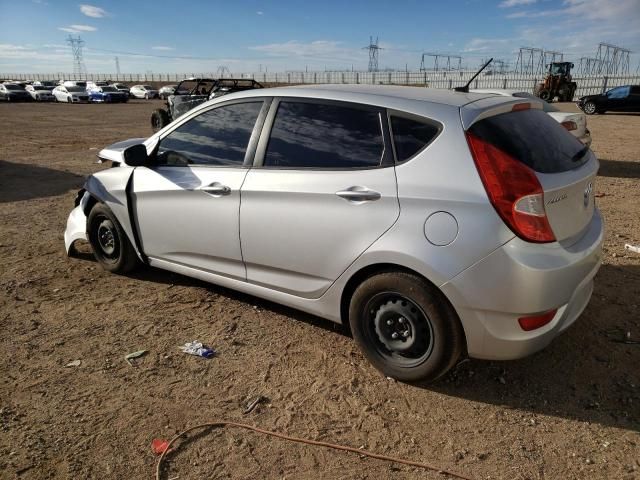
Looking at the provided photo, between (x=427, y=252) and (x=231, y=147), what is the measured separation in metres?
1.68

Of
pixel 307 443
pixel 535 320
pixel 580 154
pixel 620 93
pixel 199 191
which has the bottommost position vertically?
pixel 307 443

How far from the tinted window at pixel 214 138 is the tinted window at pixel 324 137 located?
10.6 inches

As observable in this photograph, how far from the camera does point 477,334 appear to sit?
8.55ft

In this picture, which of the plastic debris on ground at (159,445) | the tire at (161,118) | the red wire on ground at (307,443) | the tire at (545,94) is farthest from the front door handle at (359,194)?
the tire at (545,94)

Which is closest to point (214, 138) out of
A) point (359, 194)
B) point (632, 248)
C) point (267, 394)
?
point (359, 194)

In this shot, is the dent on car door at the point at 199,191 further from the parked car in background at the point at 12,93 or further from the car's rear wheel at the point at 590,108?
the parked car in background at the point at 12,93

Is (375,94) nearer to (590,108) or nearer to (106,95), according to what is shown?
(590,108)

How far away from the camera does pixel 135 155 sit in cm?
383

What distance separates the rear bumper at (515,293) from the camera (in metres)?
2.44

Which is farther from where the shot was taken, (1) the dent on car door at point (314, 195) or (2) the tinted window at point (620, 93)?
(2) the tinted window at point (620, 93)

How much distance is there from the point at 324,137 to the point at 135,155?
1.64m

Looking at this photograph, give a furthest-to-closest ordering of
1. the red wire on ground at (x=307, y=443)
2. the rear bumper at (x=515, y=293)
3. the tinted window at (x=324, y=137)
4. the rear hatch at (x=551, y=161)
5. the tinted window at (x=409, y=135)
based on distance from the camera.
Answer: the tinted window at (x=324, y=137) → the tinted window at (x=409, y=135) → the rear hatch at (x=551, y=161) → the rear bumper at (x=515, y=293) → the red wire on ground at (x=307, y=443)

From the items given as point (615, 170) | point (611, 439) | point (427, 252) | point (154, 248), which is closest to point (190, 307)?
point (154, 248)

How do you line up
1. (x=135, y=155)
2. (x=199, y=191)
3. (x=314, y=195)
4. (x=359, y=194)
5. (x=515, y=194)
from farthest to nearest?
(x=135, y=155)
(x=199, y=191)
(x=314, y=195)
(x=359, y=194)
(x=515, y=194)
